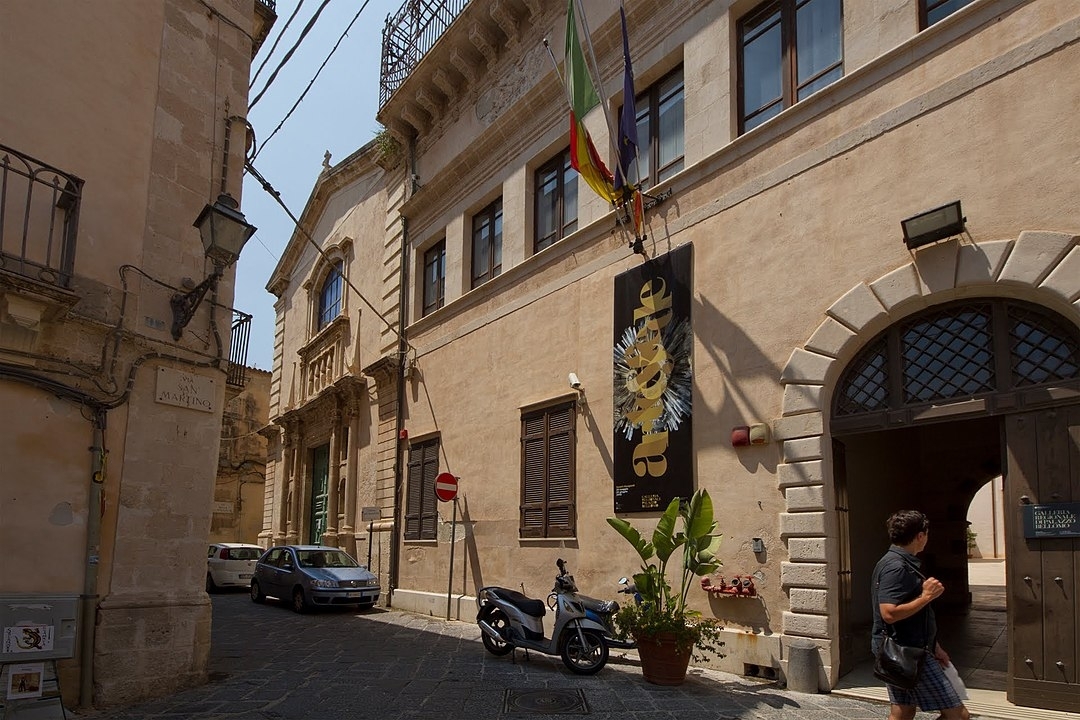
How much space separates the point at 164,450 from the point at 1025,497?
7.84 meters

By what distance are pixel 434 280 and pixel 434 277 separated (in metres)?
0.07

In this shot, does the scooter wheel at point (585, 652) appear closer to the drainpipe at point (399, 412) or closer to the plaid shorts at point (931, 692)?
the plaid shorts at point (931, 692)

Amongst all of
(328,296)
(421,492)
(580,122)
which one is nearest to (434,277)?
(421,492)

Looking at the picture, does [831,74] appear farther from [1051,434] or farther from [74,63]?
[74,63]

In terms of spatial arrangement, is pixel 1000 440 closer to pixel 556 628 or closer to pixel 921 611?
pixel 921 611

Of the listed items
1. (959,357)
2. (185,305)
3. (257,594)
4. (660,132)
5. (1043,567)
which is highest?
(660,132)

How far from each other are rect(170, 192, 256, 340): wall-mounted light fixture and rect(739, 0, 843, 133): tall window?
5983 millimetres

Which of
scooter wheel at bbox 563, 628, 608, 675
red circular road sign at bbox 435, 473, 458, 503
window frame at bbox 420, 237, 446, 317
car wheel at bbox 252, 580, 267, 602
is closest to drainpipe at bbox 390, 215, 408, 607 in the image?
window frame at bbox 420, 237, 446, 317

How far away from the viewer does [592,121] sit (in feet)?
41.3

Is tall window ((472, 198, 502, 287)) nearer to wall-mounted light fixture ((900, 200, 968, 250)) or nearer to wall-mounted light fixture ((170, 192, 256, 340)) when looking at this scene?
wall-mounted light fixture ((170, 192, 256, 340))

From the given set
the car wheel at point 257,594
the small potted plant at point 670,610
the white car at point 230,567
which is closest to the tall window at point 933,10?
the small potted plant at point 670,610

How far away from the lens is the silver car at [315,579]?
51.6ft

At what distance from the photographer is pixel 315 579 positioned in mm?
15883

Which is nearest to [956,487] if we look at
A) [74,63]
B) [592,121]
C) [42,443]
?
[592,121]
